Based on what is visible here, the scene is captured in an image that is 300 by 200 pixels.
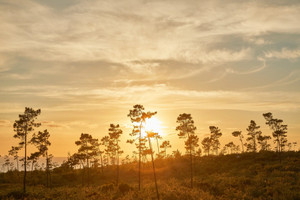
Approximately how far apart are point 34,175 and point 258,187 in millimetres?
70032

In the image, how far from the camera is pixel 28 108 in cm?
4447

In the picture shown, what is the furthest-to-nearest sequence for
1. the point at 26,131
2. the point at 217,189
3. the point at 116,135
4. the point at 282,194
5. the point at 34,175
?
the point at 34,175
the point at 116,135
the point at 26,131
the point at 217,189
the point at 282,194

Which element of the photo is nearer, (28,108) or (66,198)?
(66,198)

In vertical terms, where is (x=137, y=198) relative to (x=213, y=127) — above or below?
below

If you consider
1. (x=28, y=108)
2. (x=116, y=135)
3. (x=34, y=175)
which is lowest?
(x=34, y=175)

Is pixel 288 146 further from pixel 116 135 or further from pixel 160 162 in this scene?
pixel 116 135

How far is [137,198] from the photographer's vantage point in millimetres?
36344

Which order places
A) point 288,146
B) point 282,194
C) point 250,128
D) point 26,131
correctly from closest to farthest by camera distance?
point 282,194 → point 26,131 → point 250,128 → point 288,146

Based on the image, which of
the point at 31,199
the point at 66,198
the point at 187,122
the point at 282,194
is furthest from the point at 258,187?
the point at 31,199

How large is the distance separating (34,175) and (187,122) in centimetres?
5908

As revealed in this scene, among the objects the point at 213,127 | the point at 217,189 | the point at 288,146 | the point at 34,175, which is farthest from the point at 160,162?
the point at 288,146

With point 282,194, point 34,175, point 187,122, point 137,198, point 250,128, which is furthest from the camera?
point 250,128

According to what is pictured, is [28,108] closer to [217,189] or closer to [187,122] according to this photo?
[187,122]

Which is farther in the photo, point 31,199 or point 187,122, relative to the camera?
point 187,122
